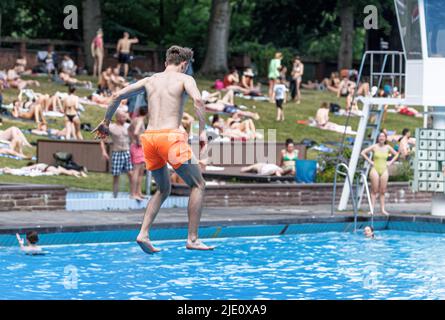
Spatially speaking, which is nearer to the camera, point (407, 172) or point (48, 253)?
point (48, 253)

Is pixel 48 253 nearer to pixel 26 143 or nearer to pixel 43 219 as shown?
pixel 43 219

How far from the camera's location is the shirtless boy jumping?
42.5 ft

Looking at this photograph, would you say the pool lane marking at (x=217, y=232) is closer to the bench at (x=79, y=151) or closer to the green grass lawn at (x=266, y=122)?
the green grass lawn at (x=266, y=122)

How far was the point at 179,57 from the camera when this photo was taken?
13070 mm

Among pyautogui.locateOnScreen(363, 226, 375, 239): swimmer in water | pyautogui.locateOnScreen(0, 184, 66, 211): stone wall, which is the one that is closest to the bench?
pyautogui.locateOnScreen(0, 184, 66, 211): stone wall

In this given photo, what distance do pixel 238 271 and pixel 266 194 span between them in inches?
337

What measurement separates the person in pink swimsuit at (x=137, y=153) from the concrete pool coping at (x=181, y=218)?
0.70 metres

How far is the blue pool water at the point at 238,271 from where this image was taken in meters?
15.3

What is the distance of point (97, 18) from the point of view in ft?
155

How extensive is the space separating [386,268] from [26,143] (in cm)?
1423

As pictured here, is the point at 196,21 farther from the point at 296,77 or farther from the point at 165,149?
the point at 165,149

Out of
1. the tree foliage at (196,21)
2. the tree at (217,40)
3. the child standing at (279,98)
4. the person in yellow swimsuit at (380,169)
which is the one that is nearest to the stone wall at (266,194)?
the person in yellow swimsuit at (380,169)
